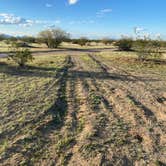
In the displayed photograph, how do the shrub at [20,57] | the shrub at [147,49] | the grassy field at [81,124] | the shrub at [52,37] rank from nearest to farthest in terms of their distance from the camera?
the grassy field at [81,124] < the shrub at [20,57] < the shrub at [147,49] < the shrub at [52,37]

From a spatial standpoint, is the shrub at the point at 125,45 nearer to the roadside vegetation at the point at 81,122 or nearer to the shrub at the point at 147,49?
the shrub at the point at 147,49

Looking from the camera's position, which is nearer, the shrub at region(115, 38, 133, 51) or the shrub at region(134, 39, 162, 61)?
the shrub at region(134, 39, 162, 61)

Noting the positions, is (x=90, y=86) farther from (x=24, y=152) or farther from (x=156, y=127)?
(x=24, y=152)

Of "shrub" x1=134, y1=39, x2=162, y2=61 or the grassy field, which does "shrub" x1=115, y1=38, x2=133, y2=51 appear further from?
the grassy field

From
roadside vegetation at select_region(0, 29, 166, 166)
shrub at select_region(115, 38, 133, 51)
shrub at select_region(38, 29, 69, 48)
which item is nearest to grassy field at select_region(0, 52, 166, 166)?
roadside vegetation at select_region(0, 29, 166, 166)

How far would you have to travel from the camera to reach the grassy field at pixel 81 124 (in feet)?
19.0

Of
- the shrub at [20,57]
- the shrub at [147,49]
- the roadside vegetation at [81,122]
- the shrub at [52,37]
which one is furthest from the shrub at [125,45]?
the roadside vegetation at [81,122]

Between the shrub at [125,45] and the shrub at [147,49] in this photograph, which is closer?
the shrub at [147,49]

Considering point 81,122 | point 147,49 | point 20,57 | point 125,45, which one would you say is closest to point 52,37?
A: point 125,45

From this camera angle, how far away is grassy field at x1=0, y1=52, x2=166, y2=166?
5797mm

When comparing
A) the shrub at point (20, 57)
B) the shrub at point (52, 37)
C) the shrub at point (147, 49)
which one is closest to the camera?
the shrub at point (20, 57)

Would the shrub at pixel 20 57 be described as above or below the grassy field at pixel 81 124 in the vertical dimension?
above

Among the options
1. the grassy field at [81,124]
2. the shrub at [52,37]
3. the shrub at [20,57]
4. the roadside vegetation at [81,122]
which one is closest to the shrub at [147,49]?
the shrub at [20,57]

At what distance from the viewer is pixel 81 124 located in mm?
7711
